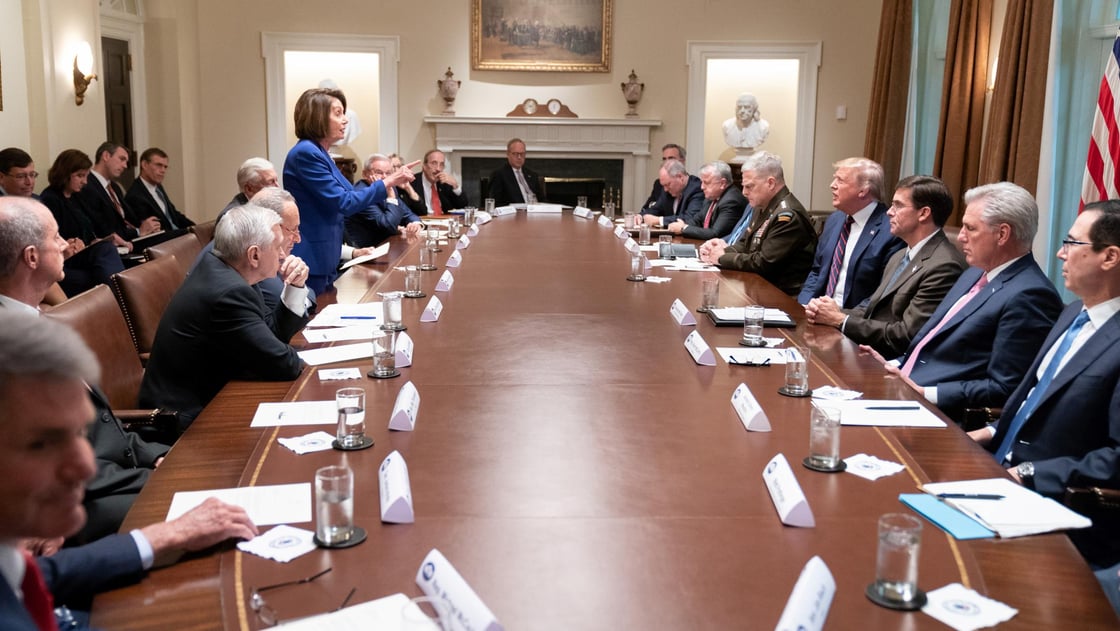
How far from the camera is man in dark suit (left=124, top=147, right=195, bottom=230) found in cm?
862

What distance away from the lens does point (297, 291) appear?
128 inches

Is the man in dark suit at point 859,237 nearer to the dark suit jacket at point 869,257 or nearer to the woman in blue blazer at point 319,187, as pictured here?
the dark suit jacket at point 869,257

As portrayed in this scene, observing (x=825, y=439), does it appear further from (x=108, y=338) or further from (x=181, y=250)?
(x=181, y=250)

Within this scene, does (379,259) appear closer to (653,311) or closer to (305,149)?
(305,149)

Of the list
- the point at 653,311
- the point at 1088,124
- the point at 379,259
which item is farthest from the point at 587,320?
the point at 1088,124

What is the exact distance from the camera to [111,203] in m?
7.86

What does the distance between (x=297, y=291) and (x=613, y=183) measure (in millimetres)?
8541

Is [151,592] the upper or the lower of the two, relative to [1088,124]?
lower

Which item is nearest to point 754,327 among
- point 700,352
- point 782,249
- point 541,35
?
point 700,352

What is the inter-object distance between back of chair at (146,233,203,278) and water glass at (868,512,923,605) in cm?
375

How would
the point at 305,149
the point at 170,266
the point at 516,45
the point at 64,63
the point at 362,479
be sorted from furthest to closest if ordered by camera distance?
1. the point at 516,45
2. the point at 64,63
3. the point at 305,149
4. the point at 170,266
5. the point at 362,479

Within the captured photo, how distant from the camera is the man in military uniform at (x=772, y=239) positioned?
530 centimetres

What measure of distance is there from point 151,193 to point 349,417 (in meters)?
7.38

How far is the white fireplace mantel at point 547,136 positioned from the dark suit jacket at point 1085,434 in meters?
8.81
